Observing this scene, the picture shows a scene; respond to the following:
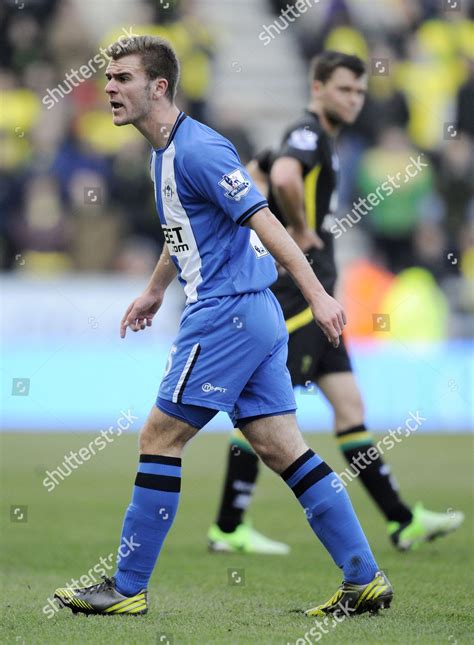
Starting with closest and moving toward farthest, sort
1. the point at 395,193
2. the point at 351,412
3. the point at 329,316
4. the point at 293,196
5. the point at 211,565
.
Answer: the point at 329,316
the point at 211,565
the point at 293,196
the point at 351,412
the point at 395,193

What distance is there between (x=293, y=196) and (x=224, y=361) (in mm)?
2097

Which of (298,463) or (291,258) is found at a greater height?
(291,258)

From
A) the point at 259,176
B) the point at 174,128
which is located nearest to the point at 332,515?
the point at 174,128

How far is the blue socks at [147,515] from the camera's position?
4.77 m

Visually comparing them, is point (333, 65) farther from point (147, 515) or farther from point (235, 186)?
point (147, 515)

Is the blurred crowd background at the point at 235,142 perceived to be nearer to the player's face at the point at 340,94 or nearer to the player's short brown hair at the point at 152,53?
the player's face at the point at 340,94

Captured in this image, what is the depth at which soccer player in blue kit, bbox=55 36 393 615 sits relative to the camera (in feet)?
15.4

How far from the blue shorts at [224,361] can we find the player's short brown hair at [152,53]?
2.76 ft

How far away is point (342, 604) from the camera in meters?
4.83

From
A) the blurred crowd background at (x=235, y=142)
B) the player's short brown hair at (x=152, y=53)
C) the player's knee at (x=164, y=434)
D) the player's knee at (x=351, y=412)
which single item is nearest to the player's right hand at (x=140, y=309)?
the player's knee at (x=164, y=434)

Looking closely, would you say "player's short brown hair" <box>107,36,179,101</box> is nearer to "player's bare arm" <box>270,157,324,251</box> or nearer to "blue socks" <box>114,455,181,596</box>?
"blue socks" <box>114,455,181,596</box>

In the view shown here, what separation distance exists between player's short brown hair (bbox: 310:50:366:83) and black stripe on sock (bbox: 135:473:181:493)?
116 inches

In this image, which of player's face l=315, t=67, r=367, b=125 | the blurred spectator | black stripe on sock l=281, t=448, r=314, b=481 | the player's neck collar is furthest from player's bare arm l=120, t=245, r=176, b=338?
the blurred spectator

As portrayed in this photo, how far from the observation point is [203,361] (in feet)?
15.4
